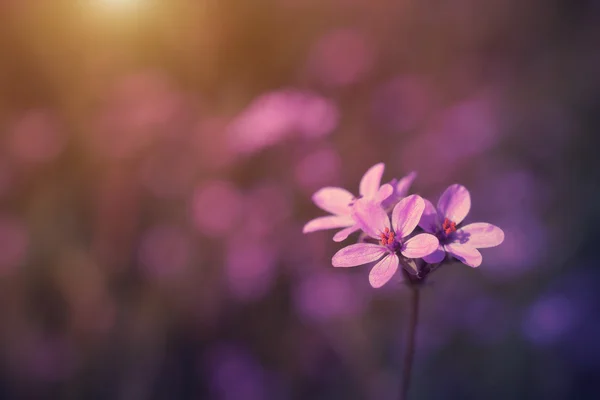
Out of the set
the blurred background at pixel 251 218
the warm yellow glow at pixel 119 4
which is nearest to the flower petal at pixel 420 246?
the blurred background at pixel 251 218

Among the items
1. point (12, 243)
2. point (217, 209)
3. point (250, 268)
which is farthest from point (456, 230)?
point (12, 243)

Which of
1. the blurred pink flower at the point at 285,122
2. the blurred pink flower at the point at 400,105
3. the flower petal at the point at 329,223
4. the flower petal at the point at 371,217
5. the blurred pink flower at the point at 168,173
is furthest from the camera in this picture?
the blurred pink flower at the point at 400,105

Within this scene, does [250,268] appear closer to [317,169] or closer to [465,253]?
[317,169]

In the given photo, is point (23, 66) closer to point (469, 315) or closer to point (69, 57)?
point (69, 57)

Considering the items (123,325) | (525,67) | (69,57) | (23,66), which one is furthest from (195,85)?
(525,67)

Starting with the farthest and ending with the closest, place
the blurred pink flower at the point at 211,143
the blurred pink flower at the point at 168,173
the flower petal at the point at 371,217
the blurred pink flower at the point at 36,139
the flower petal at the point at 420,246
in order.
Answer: the blurred pink flower at the point at 168,173 → the blurred pink flower at the point at 36,139 → the blurred pink flower at the point at 211,143 → the flower petal at the point at 371,217 → the flower petal at the point at 420,246

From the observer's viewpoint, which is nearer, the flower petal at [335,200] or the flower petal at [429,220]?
the flower petal at [429,220]

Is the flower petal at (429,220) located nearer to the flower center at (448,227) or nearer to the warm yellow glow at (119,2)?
the flower center at (448,227)
